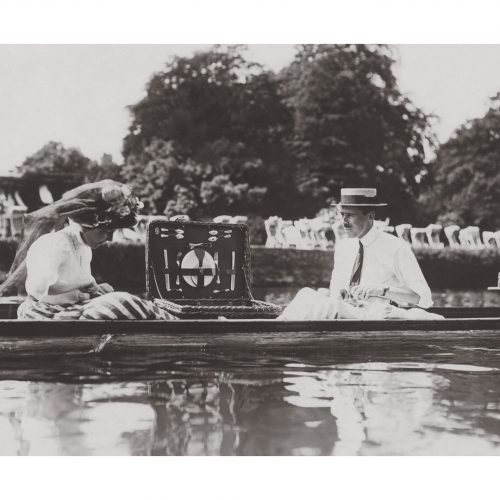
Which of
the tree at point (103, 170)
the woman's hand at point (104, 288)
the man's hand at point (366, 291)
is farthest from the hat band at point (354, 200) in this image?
the woman's hand at point (104, 288)

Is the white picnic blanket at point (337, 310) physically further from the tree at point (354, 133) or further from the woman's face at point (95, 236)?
the woman's face at point (95, 236)

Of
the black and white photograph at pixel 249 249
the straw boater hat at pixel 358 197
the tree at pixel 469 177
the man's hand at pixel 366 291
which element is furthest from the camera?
the tree at pixel 469 177

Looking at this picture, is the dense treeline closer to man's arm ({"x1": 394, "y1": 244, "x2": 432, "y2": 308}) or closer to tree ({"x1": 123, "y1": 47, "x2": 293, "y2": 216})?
tree ({"x1": 123, "y1": 47, "x2": 293, "y2": 216})

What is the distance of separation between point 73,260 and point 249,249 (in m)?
1.34

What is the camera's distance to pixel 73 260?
4.92 m

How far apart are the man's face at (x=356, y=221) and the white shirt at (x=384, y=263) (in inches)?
1.4

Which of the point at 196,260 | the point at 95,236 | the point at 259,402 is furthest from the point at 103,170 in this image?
the point at 259,402

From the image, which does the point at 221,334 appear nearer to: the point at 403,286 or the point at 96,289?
the point at 96,289

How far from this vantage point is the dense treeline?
5.75m

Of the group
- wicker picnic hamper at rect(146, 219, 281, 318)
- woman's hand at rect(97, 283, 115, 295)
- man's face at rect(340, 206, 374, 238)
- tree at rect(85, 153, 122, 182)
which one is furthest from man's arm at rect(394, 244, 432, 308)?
tree at rect(85, 153, 122, 182)

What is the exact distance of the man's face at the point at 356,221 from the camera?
5434mm
